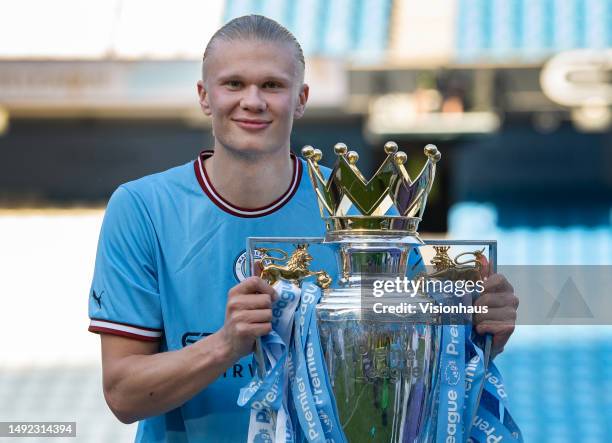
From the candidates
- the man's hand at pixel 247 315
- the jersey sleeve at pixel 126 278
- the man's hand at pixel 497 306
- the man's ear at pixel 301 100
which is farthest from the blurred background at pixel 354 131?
the man's hand at pixel 247 315

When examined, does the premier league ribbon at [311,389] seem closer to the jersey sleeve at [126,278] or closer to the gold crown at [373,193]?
the gold crown at [373,193]

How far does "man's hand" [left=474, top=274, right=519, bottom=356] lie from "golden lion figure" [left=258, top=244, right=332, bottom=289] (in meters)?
0.22

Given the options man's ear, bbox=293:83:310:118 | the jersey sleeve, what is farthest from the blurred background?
the jersey sleeve

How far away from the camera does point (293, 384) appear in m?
1.49

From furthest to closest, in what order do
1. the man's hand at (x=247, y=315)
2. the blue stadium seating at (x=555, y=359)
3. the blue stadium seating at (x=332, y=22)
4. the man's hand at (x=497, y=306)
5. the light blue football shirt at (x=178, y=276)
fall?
the blue stadium seating at (x=332, y=22), the blue stadium seating at (x=555, y=359), the light blue football shirt at (x=178, y=276), the man's hand at (x=497, y=306), the man's hand at (x=247, y=315)

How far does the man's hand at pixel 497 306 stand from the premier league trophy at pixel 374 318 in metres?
0.08

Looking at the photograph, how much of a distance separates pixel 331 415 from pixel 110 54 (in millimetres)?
5914

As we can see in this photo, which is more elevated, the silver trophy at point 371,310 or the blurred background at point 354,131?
the blurred background at point 354,131

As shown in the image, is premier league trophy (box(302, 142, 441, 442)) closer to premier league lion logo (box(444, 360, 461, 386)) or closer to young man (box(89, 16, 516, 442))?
premier league lion logo (box(444, 360, 461, 386))

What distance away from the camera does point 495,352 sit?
1.60 meters

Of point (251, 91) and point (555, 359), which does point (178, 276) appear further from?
point (555, 359)

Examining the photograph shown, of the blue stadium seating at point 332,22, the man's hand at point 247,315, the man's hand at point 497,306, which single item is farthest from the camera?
the blue stadium seating at point 332,22

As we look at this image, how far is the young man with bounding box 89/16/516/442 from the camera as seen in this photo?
5.19 feet

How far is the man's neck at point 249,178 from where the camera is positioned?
1734 millimetres
